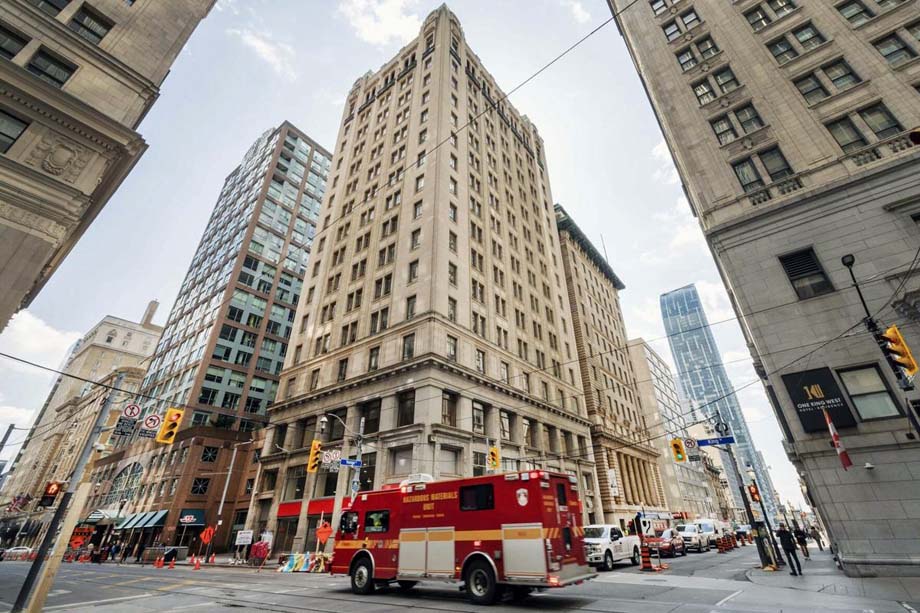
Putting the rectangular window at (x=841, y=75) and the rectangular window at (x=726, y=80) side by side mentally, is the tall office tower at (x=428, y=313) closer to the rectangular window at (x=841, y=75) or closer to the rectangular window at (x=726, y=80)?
the rectangular window at (x=726, y=80)

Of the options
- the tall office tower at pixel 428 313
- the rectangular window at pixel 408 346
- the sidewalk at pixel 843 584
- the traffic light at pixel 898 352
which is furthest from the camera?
the rectangular window at pixel 408 346

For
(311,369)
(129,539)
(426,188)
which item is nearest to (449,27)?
(426,188)

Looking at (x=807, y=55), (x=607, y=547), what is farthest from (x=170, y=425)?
(x=807, y=55)

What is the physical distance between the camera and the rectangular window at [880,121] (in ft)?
62.0

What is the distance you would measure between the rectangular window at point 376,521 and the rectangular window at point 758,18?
3395 cm

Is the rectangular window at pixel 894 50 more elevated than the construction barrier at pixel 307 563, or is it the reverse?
the rectangular window at pixel 894 50

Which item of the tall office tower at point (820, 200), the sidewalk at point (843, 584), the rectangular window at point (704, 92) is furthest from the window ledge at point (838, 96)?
the sidewalk at point (843, 584)

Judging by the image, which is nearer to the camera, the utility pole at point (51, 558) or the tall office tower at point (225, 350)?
the utility pole at point (51, 558)

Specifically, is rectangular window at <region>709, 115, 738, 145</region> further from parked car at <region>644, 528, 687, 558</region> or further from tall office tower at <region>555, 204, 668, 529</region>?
tall office tower at <region>555, 204, 668, 529</region>

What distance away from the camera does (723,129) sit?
23.8 metres

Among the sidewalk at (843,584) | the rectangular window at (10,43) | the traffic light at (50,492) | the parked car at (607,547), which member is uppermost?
the rectangular window at (10,43)

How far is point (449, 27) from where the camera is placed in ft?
178

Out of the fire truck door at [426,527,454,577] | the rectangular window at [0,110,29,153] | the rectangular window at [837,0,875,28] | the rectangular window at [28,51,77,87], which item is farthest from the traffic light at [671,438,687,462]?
the rectangular window at [28,51,77,87]

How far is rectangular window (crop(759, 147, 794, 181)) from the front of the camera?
20.8m
